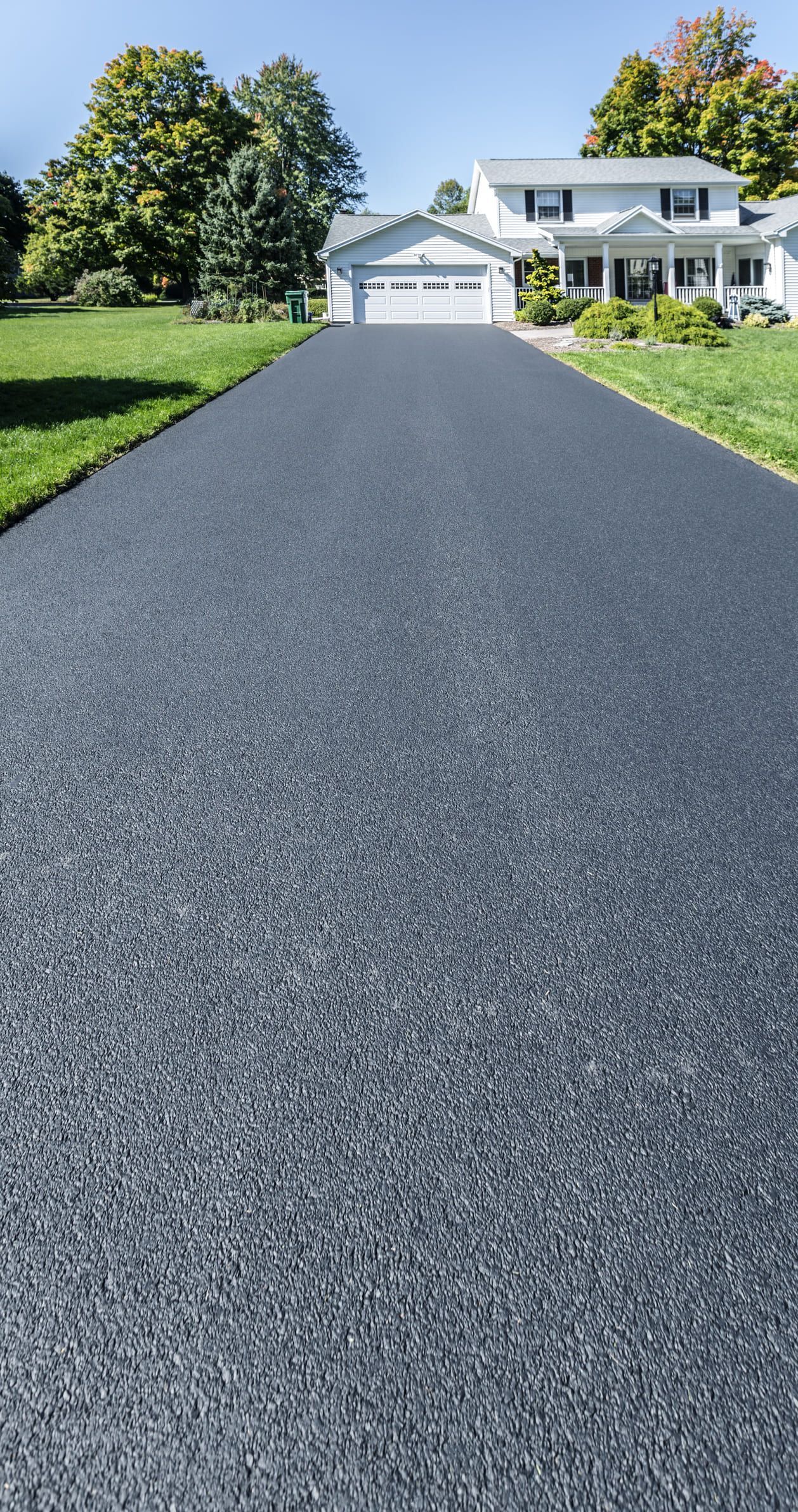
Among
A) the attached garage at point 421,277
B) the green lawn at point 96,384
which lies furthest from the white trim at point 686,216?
→ the green lawn at point 96,384

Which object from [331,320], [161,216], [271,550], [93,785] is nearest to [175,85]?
[161,216]

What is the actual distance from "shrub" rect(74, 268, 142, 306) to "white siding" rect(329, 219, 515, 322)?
10.4 meters

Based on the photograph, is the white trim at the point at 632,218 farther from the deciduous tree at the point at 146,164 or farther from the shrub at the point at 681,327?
the deciduous tree at the point at 146,164

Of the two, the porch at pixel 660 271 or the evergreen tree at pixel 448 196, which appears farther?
the evergreen tree at pixel 448 196

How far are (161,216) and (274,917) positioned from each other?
152 feet

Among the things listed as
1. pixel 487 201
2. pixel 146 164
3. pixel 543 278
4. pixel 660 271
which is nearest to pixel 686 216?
pixel 660 271

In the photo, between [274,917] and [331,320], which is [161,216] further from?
[274,917]

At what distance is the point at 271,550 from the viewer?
616 centimetres

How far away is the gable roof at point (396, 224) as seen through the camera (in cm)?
3145

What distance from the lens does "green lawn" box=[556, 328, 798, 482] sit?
9.70 m

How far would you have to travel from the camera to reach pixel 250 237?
101 ft

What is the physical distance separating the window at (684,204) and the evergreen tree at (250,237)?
15731 mm

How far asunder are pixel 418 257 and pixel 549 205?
7510 millimetres

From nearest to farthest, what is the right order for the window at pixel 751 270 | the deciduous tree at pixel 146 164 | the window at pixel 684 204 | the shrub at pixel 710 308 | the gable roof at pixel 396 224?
the shrub at pixel 710 308 → the gable roof at pixel 396 224 → the window at pixel 751 270 → the window at pixel 684 204 → the deciduous tree at pixel 146 164
